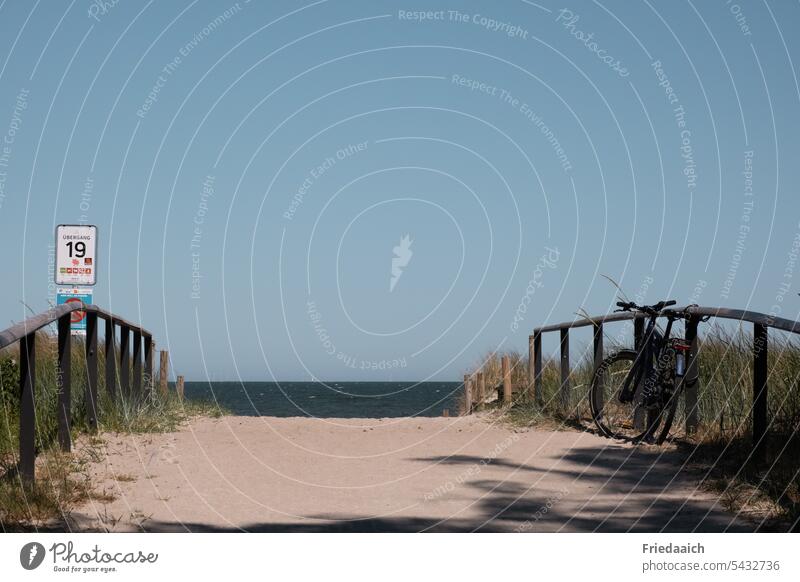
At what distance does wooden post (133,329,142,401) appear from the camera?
13.4m

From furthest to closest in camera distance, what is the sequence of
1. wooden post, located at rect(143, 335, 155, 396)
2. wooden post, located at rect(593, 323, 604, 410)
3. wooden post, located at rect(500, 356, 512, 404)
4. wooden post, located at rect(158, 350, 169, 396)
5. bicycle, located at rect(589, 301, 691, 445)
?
wooden post, located at rect(500, 356, 512, 404), wooden post, located at rect(158, 350, 169, 396), wooden post, located at rect(143, 335, 155, 396), wooden post, located at rect(593, 323, 604, 410), bicycle, located at rect(589, 301, 691, 445)

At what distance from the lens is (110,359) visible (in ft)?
37.3

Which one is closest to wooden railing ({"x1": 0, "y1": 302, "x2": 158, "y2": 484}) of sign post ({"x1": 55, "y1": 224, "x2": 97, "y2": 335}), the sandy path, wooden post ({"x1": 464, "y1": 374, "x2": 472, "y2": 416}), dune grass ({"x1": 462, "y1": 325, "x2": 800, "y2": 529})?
the sandy path

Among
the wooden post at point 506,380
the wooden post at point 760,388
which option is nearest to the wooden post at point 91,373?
the wooden post at point 760,388

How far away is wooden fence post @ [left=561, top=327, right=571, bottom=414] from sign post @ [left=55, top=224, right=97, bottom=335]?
20.7 ft

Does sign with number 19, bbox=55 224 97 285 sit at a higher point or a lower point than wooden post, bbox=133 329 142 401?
higher

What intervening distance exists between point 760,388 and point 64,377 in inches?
234

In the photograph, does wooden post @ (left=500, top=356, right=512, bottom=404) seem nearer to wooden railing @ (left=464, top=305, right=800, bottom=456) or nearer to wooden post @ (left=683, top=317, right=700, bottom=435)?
wooden railing @ (left=464, top=305, right=800, bottom=456)

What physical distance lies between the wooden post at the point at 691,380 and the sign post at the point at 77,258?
25.4 feet

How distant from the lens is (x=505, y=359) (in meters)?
17.6

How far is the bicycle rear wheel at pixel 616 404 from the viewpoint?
1062 cm
